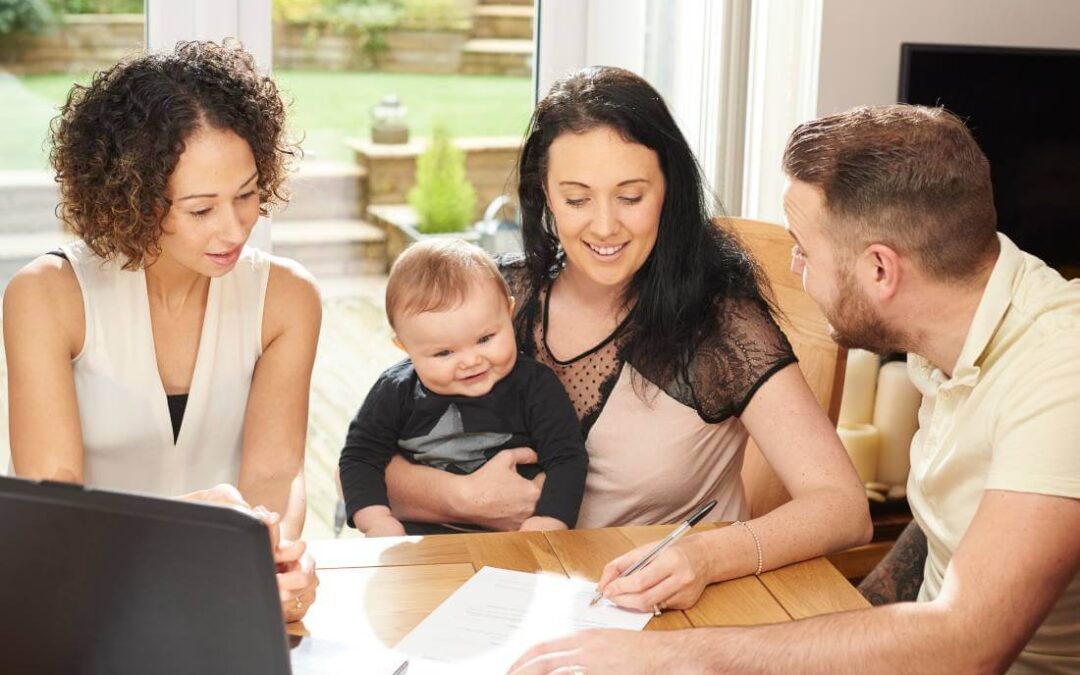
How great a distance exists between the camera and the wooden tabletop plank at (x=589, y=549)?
1.46 metres

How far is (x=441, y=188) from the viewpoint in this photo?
3184 mm

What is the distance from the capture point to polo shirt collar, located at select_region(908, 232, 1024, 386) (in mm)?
1454

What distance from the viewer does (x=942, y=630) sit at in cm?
129

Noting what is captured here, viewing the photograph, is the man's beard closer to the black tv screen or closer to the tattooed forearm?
the tattooed forearm

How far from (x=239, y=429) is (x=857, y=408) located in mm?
1744

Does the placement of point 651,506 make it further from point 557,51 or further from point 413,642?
point 557,51

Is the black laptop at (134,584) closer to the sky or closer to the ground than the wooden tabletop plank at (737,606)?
closer to the sky

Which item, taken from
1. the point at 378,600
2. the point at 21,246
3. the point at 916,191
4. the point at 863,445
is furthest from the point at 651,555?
the point at 21,246

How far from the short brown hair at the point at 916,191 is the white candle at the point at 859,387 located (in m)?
1.55

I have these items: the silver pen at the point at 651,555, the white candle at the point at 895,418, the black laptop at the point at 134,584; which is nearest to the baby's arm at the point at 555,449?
the silver pen at the point at 651,555

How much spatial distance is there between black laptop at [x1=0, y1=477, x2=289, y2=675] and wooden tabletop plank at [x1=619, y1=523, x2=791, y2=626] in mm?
677

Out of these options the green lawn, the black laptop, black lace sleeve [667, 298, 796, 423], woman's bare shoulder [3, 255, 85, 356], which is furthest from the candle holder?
the black laptop

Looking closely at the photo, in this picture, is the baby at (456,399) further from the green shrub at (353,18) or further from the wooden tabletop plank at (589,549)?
the green shrub at (353,18)

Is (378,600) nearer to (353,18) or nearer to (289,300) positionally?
(289,300)
